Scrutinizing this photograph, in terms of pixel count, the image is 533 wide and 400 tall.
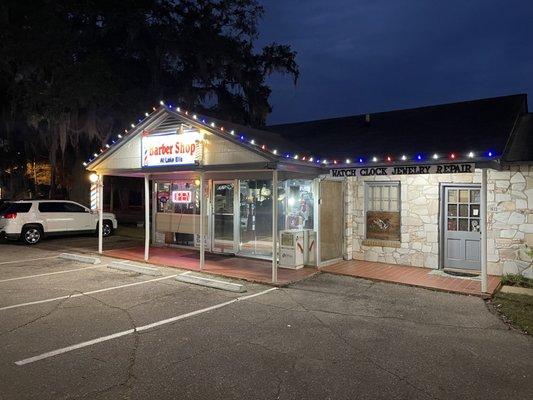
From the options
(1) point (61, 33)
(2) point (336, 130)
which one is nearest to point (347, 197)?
(2) point (336, 130)

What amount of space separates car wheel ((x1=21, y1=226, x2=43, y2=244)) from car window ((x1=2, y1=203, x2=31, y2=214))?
26.4 inches

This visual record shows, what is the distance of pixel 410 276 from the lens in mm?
10062

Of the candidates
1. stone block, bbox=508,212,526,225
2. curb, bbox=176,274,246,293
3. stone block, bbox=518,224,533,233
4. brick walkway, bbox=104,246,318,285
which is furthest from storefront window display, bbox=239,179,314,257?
stone block, bbox=518,224,533,233

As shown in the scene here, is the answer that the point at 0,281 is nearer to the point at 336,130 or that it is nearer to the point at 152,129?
the point at 152,129

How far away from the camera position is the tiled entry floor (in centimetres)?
894

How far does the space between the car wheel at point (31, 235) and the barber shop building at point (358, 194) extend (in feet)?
13.0

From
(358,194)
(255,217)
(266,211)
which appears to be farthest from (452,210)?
(255,217)

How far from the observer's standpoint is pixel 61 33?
17.3 metres

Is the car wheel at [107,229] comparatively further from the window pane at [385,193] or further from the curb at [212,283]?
the window pane at [385,193]

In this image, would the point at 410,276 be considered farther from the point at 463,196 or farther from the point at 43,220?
the point at 43,220

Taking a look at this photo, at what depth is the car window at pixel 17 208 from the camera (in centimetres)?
1540

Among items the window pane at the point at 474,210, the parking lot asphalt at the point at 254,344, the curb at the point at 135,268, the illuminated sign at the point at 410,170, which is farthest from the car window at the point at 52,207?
the window pane at the point at 474,210

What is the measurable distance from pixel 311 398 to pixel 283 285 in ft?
16.2

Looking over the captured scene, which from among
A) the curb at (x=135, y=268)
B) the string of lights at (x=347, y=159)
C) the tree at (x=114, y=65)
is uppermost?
the tree at (x=114, y=65)
